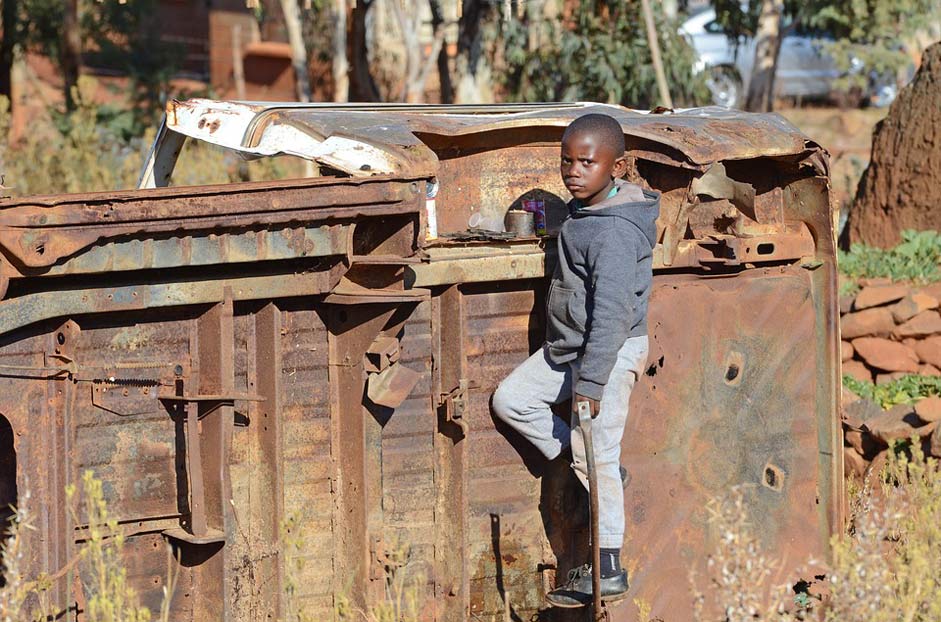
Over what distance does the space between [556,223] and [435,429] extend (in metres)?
1.05

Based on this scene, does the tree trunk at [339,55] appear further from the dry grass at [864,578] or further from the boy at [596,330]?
the dry grass at [864,578]

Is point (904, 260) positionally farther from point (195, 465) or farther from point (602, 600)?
point (195, 465)

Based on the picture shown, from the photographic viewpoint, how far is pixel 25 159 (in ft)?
39.0

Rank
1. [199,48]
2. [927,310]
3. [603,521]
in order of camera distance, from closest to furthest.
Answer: [603,521] → [927,310] → [199,48]

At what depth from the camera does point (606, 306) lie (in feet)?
14.3

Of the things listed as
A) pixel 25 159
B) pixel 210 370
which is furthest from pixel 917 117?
pixel 25 159

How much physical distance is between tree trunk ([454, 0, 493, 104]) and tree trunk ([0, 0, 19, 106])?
21.3ft

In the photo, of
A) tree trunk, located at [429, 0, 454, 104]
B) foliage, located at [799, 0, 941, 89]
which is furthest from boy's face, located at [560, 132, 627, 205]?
foliage, located at [799, 0, 941, 89]

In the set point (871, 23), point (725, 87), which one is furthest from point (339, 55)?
point (725, 87)

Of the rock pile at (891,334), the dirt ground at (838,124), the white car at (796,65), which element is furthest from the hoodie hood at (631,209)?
the white car at (796,65)

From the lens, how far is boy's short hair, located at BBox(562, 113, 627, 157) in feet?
14.8

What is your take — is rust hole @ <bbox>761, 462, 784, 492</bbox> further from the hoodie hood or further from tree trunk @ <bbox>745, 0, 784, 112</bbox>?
tree trunk @ <bbox>745, 0, 784, 112</bbox>

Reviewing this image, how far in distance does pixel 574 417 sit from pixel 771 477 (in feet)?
3.41

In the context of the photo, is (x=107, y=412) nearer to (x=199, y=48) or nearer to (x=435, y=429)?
(x=435, y=429)
